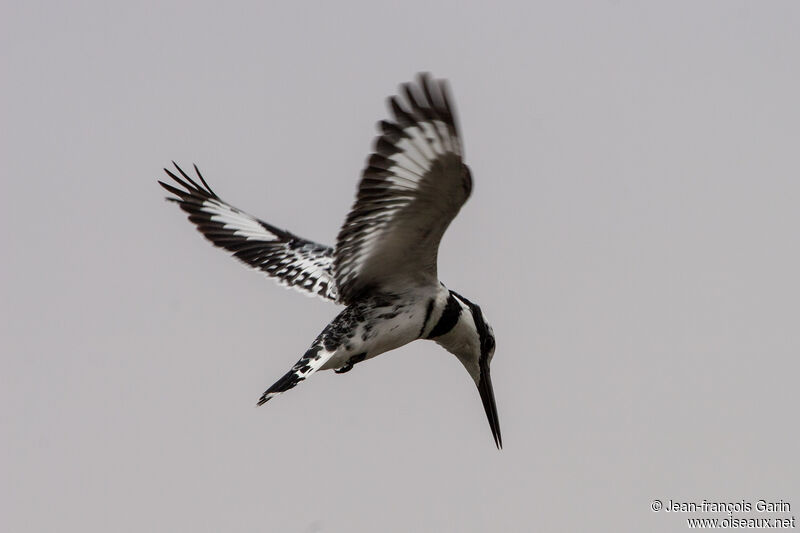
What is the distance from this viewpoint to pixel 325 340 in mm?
8430

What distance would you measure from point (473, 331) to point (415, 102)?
3282 mm

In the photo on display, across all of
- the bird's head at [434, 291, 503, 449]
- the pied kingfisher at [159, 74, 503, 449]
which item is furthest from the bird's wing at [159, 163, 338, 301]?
the bird's head at [434, 291, 503, 449]

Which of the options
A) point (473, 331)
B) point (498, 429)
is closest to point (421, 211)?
point (473, 331)

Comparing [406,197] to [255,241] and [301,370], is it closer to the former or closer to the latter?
[301,370]

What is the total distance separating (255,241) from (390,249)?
308 cm

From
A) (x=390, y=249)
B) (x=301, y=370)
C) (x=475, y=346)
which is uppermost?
(x=390, y=249)

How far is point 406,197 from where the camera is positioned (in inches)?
292

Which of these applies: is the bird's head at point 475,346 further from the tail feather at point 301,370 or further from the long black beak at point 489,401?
the tail feather at point 301,370

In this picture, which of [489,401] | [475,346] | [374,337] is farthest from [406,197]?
[489,401]

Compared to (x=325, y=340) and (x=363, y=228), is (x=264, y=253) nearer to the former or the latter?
(x=325, y=340)

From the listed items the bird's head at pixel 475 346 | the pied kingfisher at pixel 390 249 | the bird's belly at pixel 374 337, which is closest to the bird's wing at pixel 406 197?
the pied kingfisher at pixel 390 249

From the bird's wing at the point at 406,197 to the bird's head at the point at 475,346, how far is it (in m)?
0.85

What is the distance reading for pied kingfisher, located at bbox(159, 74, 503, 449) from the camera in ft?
22.6

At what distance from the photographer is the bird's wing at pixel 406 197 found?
6754mm
